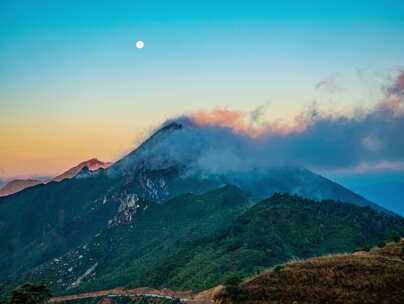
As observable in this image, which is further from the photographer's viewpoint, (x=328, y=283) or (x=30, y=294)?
(x=30, y=294)

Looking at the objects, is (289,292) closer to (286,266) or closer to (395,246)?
(286,266)

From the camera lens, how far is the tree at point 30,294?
125062mm

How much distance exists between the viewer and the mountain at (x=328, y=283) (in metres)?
84.8

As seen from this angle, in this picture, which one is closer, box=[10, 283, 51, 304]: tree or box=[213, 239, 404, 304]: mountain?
box=[213, 239, 404, 304]: mountain

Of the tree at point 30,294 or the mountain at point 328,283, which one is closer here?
the mountain at point 328,283

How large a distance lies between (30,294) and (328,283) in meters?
Result: 72.9

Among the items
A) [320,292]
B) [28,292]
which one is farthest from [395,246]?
[28,292]

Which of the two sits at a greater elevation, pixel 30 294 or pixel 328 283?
pixel 328 283

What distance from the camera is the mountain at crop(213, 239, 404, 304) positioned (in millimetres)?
84812

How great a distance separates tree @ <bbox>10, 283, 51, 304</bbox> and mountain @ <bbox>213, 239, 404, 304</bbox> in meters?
52.5

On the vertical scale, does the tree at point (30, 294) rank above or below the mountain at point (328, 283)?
below

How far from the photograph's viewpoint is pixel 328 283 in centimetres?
9019

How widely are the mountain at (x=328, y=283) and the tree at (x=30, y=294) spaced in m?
52.5

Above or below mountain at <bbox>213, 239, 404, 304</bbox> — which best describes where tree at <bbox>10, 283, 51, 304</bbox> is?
below
